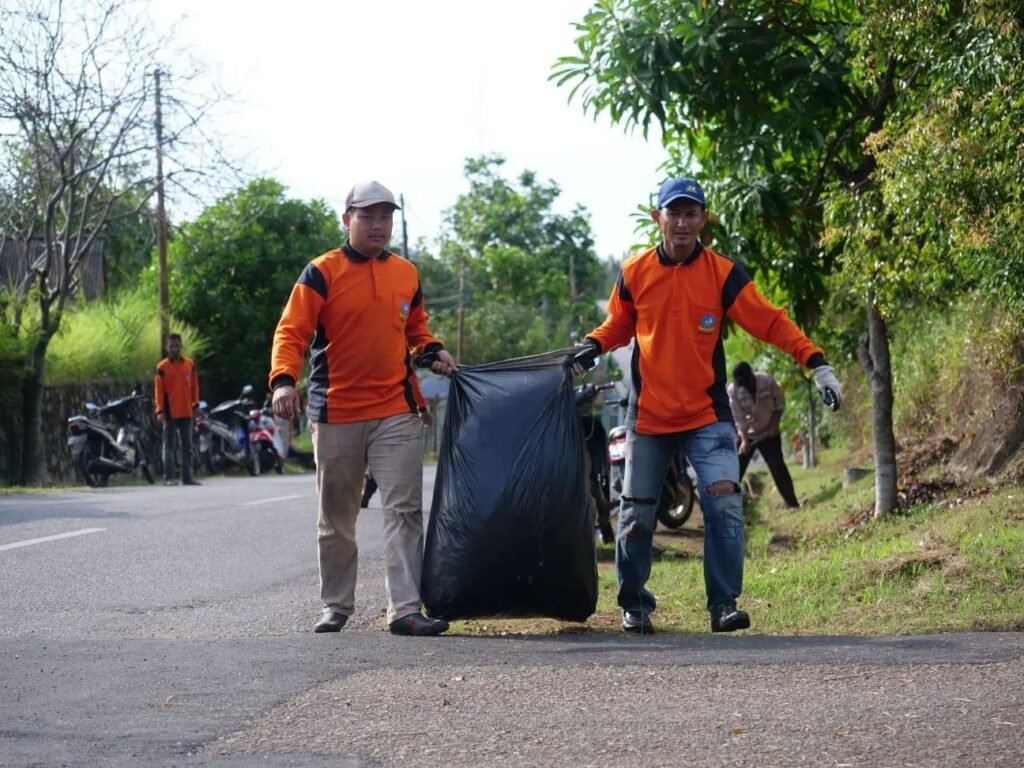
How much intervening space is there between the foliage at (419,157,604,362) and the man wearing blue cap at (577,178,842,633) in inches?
2294

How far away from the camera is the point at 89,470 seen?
874 inches

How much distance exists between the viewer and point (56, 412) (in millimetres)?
25172

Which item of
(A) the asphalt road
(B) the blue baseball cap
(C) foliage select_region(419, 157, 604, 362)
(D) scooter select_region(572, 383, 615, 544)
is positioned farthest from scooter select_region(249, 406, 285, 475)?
(C) foliage select_region(419, 157, 604, 362)

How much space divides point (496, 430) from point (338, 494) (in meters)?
0.77

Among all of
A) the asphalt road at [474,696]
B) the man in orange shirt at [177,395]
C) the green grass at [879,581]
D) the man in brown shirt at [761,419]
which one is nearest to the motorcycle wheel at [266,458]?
the man in orange shirt at [177,395]

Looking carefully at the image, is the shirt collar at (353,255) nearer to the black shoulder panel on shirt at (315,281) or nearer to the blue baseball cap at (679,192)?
the black shoulder panel on shirt at (315,281)

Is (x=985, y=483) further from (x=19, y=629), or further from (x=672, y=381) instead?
(x=19, y=629)

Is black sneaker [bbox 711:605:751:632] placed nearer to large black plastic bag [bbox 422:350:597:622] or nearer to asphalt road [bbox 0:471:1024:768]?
asphalt road [bbox 0:471:1024:768]

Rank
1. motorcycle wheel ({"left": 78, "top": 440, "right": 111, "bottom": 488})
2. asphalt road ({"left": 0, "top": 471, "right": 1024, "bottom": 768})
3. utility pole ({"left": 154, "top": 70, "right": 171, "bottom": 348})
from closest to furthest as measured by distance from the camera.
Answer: asphalt road ({"left": 0, "top": 471, "right": 1024, "bottom": 768}), motorcycle wheel ({"left": 78, "top": 440, "right": 111, "bottom": 488}), utility pole ({"left": 154, "top": 70, "right": 171, "bottom": 348})

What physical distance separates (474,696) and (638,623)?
6.52 ft

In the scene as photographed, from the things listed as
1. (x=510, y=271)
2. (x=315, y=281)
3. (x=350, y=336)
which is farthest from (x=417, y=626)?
(x=510, y=271)

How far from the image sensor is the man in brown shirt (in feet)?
52.1

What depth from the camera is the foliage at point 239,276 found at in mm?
36312

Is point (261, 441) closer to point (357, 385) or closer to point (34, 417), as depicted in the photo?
point (34, 417)
